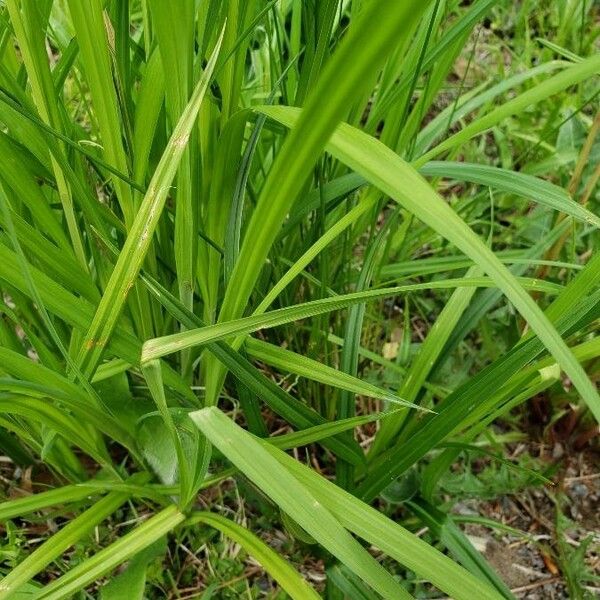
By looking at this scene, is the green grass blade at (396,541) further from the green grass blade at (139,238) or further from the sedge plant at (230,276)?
the green grass blade at (139,238)

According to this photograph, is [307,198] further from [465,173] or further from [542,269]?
[542,269]

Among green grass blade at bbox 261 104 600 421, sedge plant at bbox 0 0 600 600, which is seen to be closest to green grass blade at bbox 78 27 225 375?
sedge plant at bbox 0 0 600 600

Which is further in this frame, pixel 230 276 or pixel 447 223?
pixel 230 276

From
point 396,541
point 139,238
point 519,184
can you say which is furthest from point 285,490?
point 519,184

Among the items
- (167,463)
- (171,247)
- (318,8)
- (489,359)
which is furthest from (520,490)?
(318,8)

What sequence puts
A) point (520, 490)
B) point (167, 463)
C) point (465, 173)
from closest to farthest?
point (465, 173) < point (167, 463) < point (520, 490)

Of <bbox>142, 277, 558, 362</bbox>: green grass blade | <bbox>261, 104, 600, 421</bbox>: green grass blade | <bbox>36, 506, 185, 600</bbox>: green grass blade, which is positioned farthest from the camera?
<bbox>36, 506, 185, 600</bbox>: green grass blade

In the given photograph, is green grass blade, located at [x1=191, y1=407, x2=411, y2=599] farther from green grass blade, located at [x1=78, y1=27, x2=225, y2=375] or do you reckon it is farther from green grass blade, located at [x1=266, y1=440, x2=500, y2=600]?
green grass blade, located at [x1=78, y1=27, x2=225, y2=375]

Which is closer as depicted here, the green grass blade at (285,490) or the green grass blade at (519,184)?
the green grass blade at (285,490)

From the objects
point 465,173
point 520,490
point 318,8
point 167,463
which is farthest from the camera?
point 520,490

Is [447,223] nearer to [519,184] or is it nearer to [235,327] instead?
[235,327]

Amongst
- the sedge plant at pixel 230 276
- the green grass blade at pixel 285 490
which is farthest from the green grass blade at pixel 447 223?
the green grass blade at pixel 285 490
